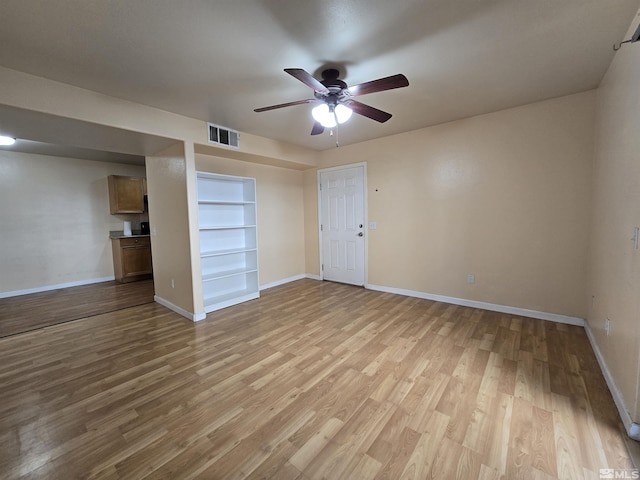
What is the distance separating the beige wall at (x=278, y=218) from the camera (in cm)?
479

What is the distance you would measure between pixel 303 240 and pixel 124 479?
449 centimetres

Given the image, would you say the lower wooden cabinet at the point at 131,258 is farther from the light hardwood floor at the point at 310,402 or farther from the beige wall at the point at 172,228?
the light hardwood floor at the point at 310,402

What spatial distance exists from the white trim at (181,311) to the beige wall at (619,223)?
392cm

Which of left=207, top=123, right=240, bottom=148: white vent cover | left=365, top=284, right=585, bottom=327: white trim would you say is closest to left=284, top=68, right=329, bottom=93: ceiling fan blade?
left=207, top=123, right=240, bottom=148: white vent cover

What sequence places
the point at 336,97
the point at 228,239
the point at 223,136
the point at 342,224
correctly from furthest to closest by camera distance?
the point at 342,224 → the point at 228,239 → the point at 223,136 → the point at 336,97

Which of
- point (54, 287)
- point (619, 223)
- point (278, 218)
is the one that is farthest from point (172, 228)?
point (619, 223)

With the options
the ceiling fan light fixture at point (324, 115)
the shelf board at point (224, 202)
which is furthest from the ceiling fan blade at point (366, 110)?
the shelf board at point (224, 202)

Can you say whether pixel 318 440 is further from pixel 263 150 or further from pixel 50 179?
pixel 50 179

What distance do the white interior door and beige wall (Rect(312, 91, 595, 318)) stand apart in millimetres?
285

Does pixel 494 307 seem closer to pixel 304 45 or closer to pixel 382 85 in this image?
pixel 382 85

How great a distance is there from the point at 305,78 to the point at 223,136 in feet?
7.31

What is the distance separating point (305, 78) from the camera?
1830 mm

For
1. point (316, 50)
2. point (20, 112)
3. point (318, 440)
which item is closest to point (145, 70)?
point (20, 112)

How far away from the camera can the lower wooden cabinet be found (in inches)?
221
